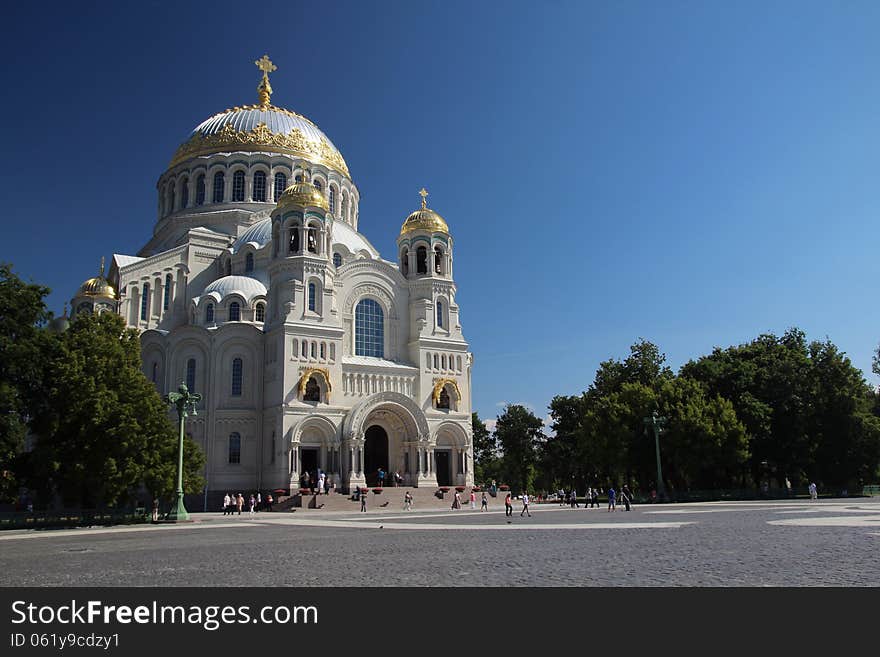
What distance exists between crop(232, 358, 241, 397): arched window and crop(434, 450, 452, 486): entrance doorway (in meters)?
12.6

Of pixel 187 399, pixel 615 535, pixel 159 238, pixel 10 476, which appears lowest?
pixel 615 535

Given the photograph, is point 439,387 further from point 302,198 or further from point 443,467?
point 302,198

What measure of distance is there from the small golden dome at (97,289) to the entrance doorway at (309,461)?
49.8 feet

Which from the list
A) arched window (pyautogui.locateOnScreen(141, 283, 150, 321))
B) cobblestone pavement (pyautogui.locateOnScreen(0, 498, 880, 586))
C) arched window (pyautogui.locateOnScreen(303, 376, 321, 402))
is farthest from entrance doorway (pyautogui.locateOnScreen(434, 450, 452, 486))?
cobblestone pavement (pyautogui.locateOnScreen(0, 498, 880, 586))

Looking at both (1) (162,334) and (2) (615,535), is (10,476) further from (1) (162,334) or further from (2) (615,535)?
(2) (615,535)

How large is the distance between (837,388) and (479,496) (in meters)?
21.8

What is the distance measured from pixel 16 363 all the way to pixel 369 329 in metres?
23.3

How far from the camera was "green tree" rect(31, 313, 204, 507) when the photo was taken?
27016 mm

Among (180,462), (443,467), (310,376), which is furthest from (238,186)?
(180,462)

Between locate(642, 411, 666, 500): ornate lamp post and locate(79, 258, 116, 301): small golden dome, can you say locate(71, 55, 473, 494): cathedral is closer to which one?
locate(79, 258, 116, 301): small golden dome

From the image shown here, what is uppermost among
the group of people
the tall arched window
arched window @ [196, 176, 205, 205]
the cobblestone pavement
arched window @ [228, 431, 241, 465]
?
arched window @ [196, 176, 205, 205]

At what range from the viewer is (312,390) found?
42469 mm

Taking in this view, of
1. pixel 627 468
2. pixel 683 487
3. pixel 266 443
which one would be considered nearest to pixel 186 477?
pixel 266 443
